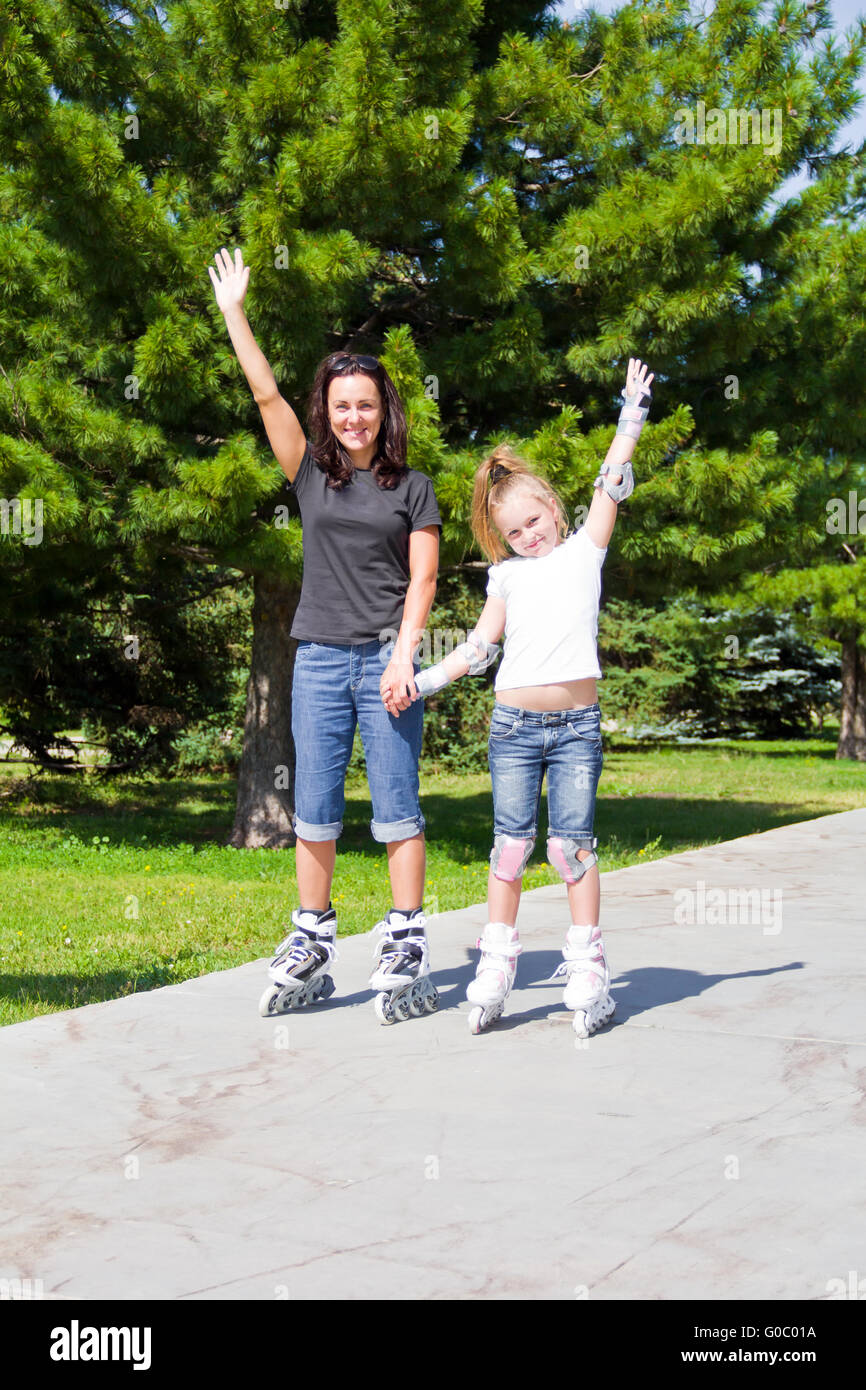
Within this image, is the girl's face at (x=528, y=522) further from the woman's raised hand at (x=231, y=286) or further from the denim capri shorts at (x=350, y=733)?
the woman's raised hand at (x=231, y=286)

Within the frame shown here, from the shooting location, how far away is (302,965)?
402 centimetres

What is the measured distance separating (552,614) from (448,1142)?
1579mm

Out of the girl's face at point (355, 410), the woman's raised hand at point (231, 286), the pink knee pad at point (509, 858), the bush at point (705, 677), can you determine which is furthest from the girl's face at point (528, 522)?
the bush at point (705, 677)

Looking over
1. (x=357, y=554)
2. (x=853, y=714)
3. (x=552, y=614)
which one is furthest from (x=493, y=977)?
(x=853, y=714)

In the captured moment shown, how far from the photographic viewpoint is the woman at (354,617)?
396 cm

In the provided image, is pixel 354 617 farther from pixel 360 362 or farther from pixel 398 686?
pixel 360 362

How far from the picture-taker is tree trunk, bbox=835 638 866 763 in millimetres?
20178

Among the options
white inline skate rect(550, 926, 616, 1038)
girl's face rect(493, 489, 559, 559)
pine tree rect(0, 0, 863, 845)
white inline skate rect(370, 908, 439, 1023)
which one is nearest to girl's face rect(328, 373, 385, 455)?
girl's face rect(493, 489, 559, 559)

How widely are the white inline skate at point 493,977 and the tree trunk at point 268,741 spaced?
614 centimetres

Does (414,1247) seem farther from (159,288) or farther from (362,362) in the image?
(159,288)

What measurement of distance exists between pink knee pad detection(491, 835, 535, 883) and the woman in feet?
0.85

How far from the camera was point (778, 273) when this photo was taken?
9.25 m

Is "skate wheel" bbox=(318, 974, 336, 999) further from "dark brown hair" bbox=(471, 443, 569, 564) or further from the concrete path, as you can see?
"dark brown hair" bbox=(471, 443, 569, 564)

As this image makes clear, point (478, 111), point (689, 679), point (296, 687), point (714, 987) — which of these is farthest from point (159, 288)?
point (689, 679)
